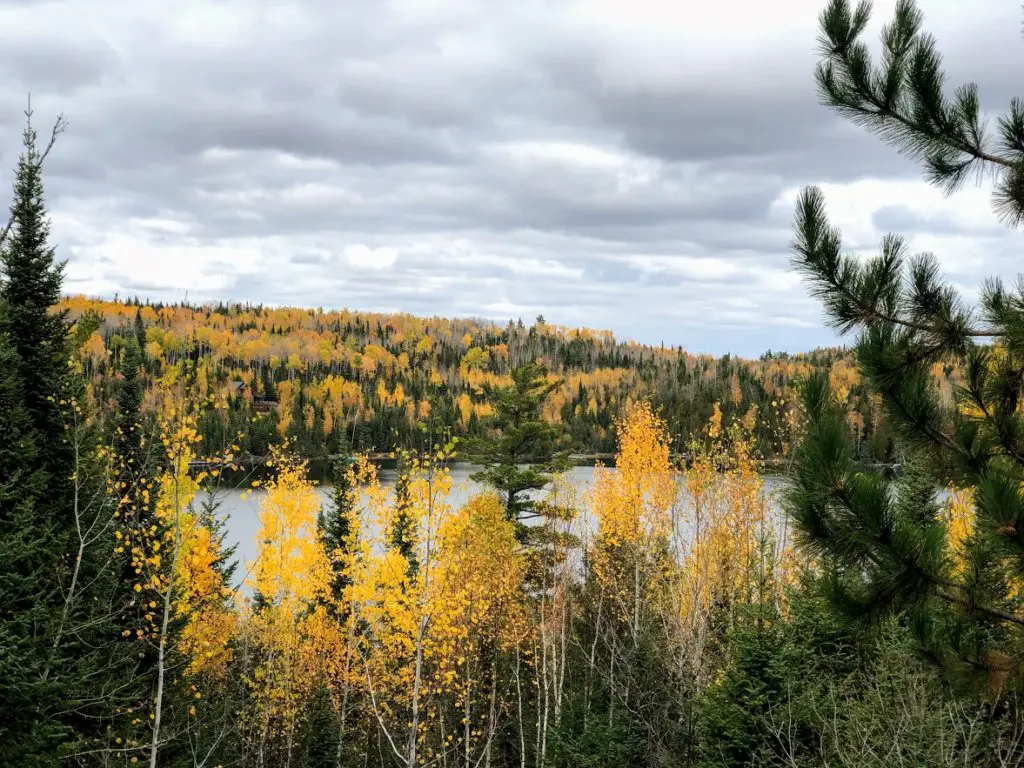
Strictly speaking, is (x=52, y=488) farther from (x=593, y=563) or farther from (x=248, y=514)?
(x=248, y=514)

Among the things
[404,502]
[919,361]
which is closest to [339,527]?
[404,502]

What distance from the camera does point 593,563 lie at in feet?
83.4

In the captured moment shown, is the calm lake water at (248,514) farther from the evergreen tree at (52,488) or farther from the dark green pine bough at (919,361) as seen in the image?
the dark green pine bough at (919,361)

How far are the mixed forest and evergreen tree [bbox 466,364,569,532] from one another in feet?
0.46

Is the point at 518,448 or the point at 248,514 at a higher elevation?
the point at 518,448

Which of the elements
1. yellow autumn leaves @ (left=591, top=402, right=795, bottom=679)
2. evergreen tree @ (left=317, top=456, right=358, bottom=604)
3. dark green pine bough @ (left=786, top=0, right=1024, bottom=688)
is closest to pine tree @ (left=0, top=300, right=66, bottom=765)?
dark green pine bough @ (left=786, top=0, right=1024, bottom=688)

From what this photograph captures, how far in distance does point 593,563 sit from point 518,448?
5.17 meters

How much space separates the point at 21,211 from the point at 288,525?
1558cm

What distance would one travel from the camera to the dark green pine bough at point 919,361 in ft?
16.6

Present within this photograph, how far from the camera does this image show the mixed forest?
5508 mm

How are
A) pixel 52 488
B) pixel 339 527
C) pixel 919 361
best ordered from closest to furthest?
pixel 919 361
pixel 52 488
pixel 339 527

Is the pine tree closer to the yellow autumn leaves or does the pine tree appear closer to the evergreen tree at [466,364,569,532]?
the yellow autumn leaves

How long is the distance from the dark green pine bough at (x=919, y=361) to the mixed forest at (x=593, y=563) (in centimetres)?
2

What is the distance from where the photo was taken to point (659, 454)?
25.2m
